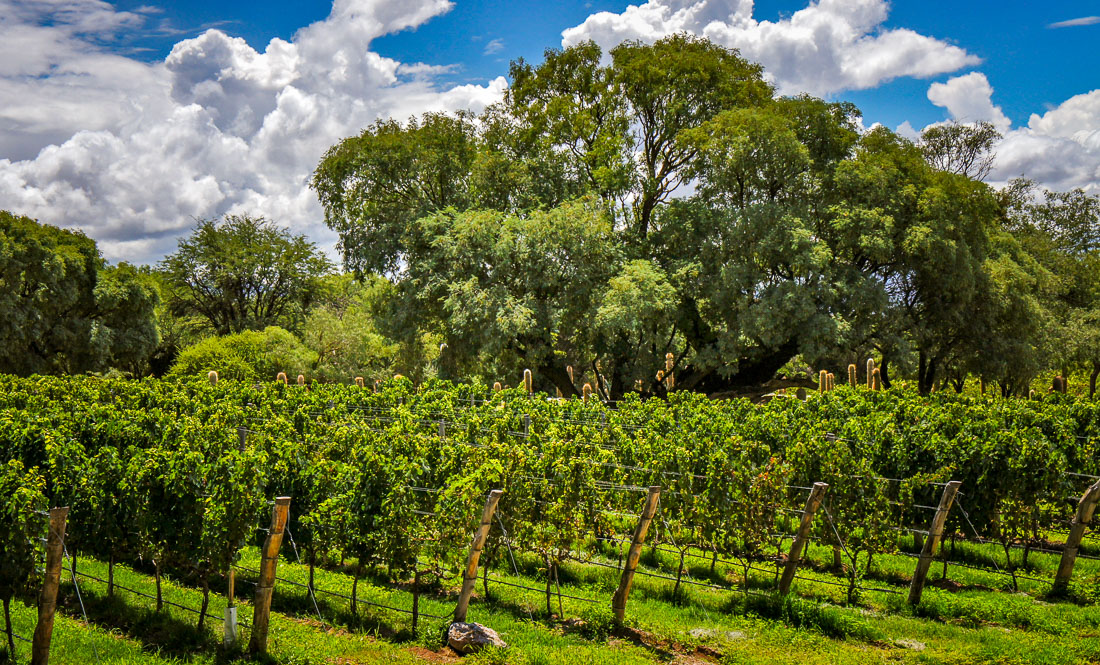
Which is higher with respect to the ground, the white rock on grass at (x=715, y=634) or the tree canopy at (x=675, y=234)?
the tree canopy at (x=675, y=234)

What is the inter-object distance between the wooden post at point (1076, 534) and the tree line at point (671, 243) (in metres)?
13.4

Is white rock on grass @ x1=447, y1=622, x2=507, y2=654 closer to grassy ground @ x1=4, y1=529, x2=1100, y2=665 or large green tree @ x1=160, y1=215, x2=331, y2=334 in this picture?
grassy ground @ x1=4, y1=529, x2=1100, y2=665

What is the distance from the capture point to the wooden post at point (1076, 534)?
28.8ft

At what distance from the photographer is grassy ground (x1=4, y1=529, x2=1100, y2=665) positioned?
7.03 metres

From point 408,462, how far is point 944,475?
642cm

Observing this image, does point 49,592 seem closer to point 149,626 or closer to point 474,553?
point 149,626

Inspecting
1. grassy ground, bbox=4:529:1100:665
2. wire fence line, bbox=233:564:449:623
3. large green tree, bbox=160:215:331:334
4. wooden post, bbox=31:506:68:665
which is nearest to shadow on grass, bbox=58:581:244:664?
grassy ground, bbox=4:529:1100:665

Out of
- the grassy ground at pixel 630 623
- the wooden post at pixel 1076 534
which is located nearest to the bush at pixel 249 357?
the grassy ground at pixel 630 623

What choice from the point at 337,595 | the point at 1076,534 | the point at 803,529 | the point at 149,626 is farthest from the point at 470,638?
the point at 1076,534

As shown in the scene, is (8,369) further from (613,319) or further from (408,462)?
(408,462)

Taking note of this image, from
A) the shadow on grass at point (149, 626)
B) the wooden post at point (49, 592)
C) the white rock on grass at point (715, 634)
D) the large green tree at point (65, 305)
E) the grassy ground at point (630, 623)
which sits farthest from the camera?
the large green tree at point (65, 305)

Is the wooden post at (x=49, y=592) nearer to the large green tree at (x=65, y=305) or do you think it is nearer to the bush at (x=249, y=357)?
the bush at (x=249, y=357)

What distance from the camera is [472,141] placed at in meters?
29.2

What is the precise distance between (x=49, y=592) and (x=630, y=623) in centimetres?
523
